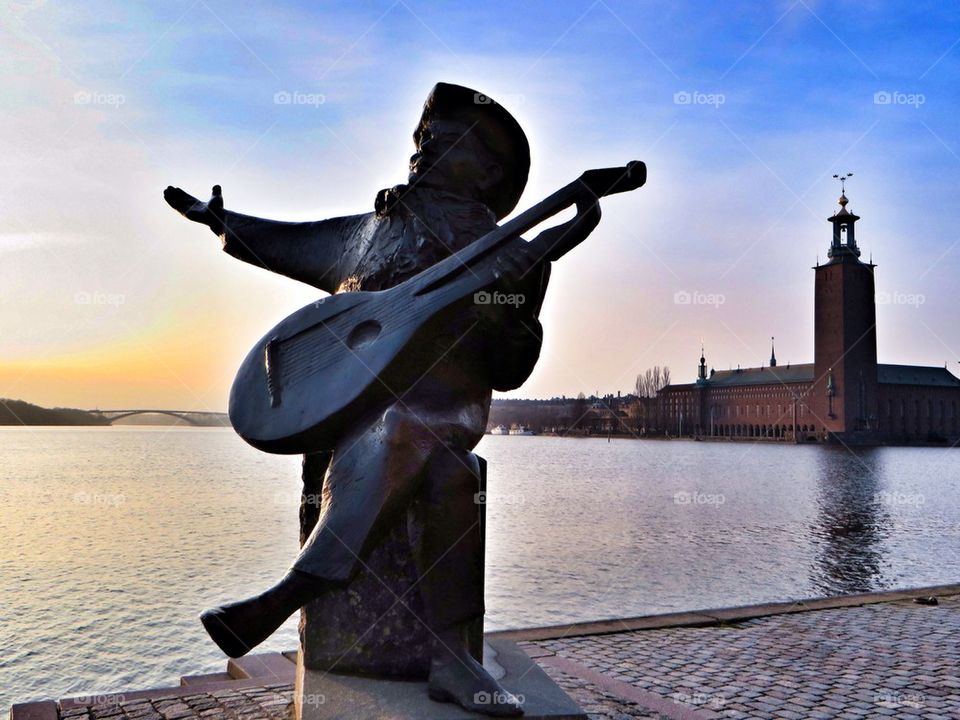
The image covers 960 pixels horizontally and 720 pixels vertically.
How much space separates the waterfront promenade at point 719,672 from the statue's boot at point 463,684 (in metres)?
1.48

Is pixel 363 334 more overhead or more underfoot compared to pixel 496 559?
more overhead

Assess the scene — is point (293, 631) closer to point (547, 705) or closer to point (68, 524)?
point (547, 705)

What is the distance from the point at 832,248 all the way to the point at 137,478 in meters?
78.3

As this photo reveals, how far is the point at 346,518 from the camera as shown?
2.85 metres

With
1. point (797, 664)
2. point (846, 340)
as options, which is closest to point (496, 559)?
point (797, 664)

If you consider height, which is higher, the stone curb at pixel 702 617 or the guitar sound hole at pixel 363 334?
the guitar sound hole at pixel 363 334

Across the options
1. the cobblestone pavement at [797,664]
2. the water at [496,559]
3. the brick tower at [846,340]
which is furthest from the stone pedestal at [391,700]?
the brick tower at [846,340]

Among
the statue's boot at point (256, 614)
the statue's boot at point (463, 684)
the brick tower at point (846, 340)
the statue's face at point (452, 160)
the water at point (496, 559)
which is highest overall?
Result: the brick tower at point (846, 340)

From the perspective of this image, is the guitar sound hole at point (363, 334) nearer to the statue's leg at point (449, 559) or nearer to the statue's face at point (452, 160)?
the statue's leg at point (449, 559)

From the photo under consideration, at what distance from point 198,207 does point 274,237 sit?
38cm

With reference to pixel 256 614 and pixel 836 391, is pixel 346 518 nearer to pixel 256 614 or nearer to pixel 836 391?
pixel 256 614

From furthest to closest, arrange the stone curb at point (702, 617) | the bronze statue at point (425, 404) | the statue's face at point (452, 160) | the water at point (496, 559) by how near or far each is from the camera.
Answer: the water at point (496, 559) < the stone curb at point (702, 617) < the statue's face at point (452, 160) < the bronze statue at point (425, 404)

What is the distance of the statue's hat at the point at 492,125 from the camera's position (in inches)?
144

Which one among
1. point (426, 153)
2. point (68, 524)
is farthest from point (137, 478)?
point (426, 153)
